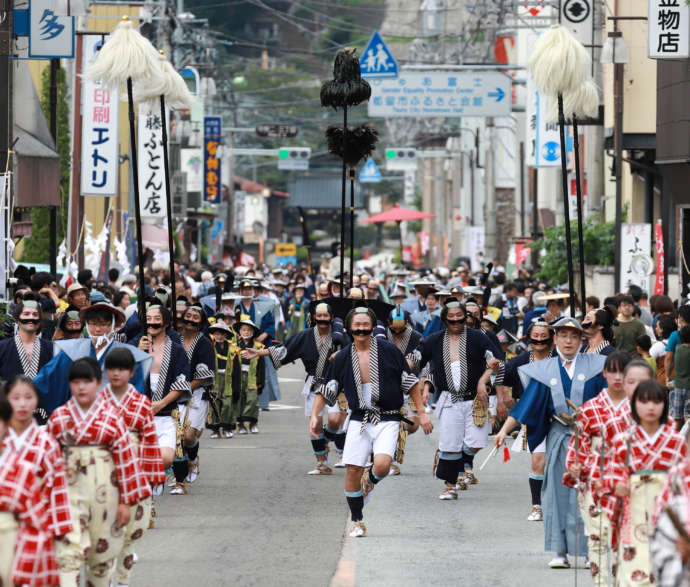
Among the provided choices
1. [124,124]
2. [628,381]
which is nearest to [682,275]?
[628,381]

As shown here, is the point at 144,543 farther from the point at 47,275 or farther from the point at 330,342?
the point at 47,275

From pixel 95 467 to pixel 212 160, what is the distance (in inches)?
1816

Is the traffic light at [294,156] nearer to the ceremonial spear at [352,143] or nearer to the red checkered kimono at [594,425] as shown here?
the ceremonial spear at [352,143]

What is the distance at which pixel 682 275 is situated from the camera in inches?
987

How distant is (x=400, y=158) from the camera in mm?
64375

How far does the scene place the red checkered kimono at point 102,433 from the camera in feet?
25.2

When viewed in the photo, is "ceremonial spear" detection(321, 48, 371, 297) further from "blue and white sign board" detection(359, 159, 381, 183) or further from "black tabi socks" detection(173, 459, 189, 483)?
"blue and white sign board" detection(359, 159, 381, 183)

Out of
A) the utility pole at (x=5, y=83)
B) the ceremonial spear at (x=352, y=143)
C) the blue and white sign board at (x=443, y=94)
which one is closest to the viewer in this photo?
the ceremonial spear at (x=352, y=143)

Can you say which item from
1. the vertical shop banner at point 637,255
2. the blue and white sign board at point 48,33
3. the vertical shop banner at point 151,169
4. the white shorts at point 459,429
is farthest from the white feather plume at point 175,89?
the vertical shop banner at point 151,169

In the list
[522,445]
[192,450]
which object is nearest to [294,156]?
[192,450]

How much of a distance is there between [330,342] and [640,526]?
25.0 feet

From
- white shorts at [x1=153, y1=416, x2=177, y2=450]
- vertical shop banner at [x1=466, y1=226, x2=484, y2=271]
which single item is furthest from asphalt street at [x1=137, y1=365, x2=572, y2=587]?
vertical shop banner at [x1=466, y1=226, x2=484, y2=271]

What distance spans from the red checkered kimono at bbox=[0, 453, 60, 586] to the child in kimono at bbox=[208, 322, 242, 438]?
10081 millimetres

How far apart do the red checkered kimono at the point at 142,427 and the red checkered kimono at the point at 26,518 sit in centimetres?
162
